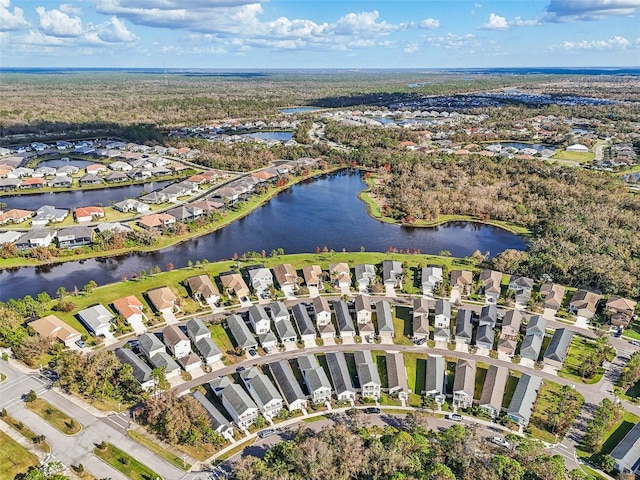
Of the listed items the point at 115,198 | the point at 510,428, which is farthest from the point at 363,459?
the point at 115,198

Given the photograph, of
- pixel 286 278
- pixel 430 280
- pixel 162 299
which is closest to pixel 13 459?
pixel 162 299

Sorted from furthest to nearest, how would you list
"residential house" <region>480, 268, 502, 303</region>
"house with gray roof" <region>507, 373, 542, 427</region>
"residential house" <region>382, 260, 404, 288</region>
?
"residential house" <region>382, 260, 404, 288</region> → "residential house" <region>480, 268, 502, 303</region> → "house with gray roof" <region>507, 373, 542, 427</region>

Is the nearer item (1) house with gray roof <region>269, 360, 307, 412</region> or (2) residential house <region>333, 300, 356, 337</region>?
(1) house with gray roof <region>269, 360, 307, 412</region>

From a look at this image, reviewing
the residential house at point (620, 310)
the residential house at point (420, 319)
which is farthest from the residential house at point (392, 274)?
the residential house at point (620, 310)

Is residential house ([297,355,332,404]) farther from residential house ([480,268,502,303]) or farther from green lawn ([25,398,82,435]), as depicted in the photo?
residential house ([480,268,502,303])

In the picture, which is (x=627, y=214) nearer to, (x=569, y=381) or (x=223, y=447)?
(x=569, y=381)

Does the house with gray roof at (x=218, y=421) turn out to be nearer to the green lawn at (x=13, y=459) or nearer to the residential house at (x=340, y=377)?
the residential house at (x=340, y=377)

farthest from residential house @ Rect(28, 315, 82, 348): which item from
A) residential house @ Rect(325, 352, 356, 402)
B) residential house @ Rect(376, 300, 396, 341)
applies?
residential house @ Rect(376, 300, 396, 341)

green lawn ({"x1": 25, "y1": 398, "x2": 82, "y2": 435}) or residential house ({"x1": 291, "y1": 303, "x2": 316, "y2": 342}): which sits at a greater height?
residential house ({"x1": 291, "y1": 303, "x2": 316, "y2": 342})
